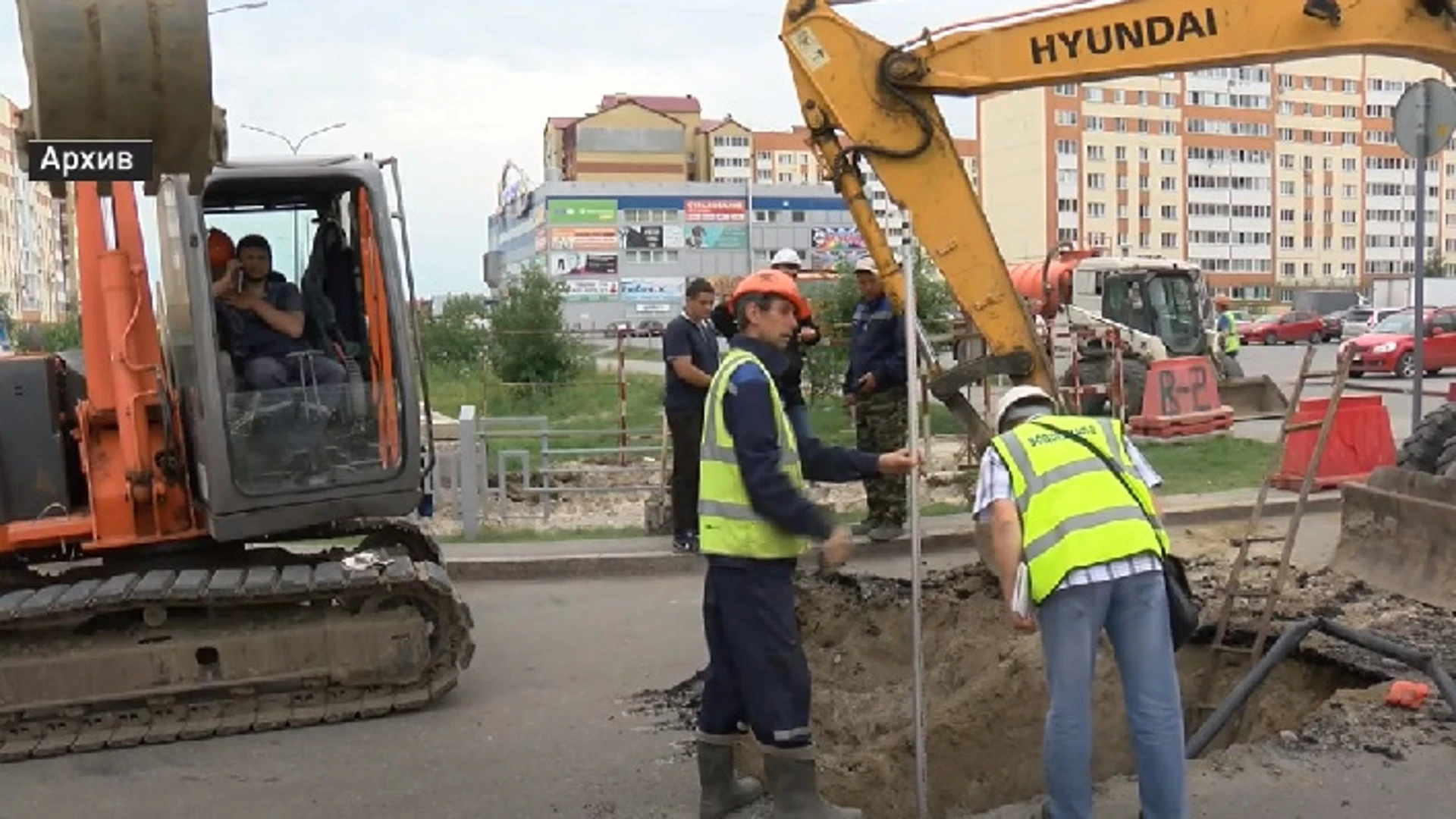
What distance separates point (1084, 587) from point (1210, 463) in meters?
10.7

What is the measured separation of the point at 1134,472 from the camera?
180 inches

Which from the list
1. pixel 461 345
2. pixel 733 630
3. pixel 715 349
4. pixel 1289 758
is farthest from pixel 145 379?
pixel 461 345

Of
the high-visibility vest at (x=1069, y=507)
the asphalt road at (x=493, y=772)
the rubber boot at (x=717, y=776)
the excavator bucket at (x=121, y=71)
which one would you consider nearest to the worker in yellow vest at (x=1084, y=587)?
the high-visibility vest at (x=1069, y=507)

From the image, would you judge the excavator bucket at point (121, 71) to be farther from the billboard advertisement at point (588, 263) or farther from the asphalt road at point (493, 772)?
the billboard advertisement at point (588, 263)

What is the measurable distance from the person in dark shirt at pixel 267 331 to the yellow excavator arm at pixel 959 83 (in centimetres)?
332

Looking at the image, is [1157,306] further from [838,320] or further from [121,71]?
[121,71]

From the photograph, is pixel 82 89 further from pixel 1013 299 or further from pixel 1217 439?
pixel 1217 439

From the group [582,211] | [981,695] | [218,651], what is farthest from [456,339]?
[582,211]

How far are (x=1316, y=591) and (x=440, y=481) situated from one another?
23.8 feet

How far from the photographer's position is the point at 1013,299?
27.6 ft

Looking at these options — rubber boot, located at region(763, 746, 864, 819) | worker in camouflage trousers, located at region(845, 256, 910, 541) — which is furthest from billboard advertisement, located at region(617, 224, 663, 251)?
rubber boot, located at region(763, 746, 864, 819)

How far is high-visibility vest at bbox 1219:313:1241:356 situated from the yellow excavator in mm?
18424

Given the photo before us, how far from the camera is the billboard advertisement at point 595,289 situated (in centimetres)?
8712

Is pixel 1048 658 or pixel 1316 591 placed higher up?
pixel 1048 658
